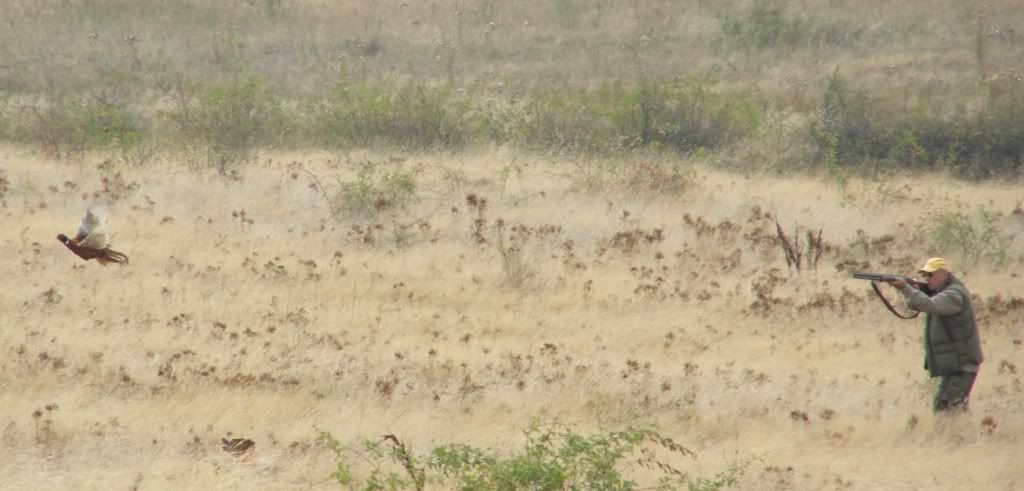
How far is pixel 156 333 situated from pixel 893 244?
8.65 metres

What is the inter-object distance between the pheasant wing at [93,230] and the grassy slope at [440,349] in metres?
1.24

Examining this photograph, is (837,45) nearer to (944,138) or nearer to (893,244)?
(944,138)

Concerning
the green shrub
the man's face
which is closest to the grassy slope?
the man's face

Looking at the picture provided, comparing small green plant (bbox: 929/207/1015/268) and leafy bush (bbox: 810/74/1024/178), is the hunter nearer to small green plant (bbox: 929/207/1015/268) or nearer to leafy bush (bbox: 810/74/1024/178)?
small green plant (bbox: 929/207/1015/268)

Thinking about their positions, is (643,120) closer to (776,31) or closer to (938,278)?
(776,31)

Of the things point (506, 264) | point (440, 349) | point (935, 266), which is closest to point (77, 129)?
point (506, 264)

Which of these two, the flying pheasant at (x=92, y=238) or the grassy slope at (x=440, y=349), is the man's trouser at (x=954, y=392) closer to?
the grassy slope at (x=440, y=349)

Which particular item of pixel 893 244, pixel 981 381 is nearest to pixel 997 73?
pixel 893 244

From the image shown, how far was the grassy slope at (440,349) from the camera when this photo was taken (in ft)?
27.3

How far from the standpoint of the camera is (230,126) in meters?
20.0

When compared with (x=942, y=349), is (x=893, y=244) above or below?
below

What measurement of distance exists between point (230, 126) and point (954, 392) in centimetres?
1396

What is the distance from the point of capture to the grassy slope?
27.3 ft

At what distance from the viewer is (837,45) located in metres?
31.6
